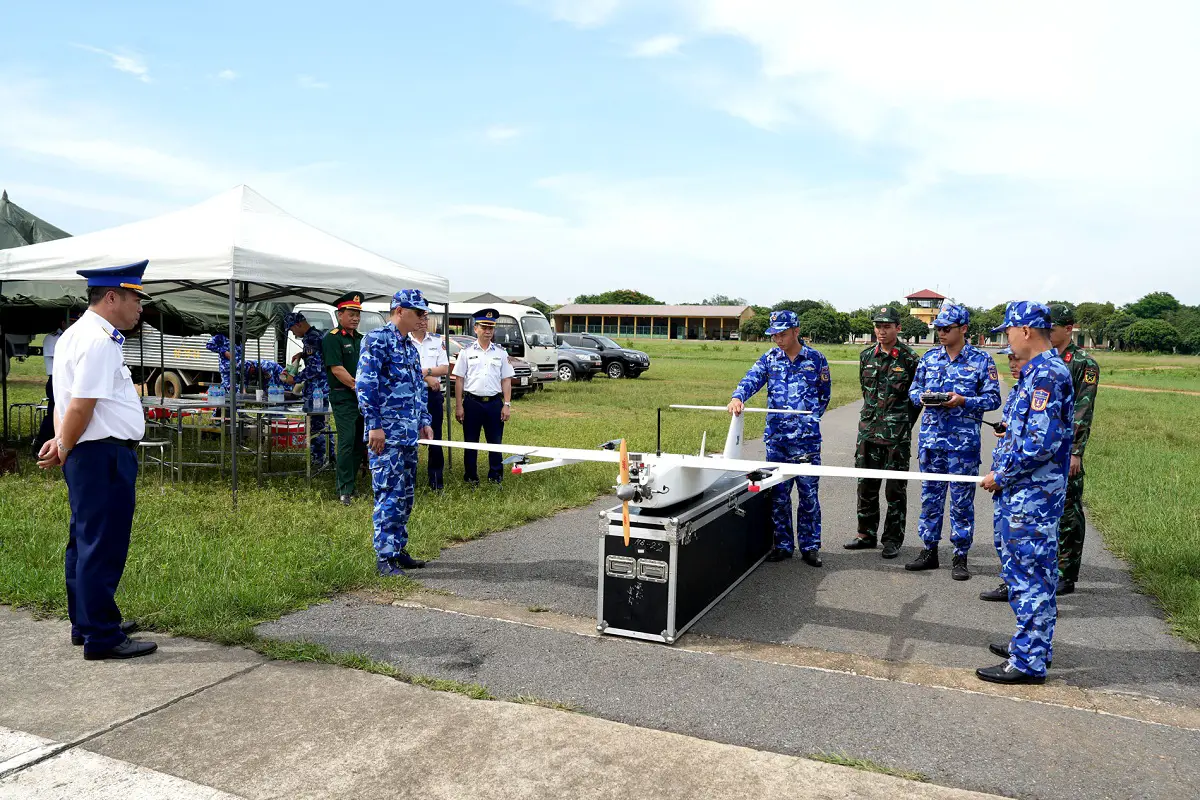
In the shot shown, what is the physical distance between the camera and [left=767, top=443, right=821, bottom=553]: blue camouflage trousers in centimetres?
Result: 630

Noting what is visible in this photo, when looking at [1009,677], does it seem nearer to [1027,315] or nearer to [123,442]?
[1027,315]

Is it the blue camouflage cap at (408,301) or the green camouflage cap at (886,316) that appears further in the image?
the green camouflage cap at (886,316)

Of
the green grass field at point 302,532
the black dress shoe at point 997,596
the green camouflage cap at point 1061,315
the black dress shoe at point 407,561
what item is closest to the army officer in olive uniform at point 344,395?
the green grass field at point 302,532

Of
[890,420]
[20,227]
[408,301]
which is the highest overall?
[20,227]

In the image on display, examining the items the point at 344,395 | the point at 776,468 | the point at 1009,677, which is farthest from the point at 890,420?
the point at 344,395

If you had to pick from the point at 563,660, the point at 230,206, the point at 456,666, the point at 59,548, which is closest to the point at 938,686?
the point at 563,660

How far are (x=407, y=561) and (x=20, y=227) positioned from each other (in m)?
8.97

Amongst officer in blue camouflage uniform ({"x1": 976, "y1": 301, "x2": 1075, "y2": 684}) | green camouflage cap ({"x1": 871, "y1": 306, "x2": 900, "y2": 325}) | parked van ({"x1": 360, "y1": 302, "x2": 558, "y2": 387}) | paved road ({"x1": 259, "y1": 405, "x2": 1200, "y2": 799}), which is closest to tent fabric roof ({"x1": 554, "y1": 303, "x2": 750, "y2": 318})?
parked van ({"x1": 360, "y1": 302, "x2": 558, "y2": 387})

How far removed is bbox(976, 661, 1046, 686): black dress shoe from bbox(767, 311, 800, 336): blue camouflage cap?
2.96 meters

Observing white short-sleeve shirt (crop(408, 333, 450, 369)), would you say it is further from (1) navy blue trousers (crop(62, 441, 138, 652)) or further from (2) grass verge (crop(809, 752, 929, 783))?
(2) grass verge (crop(809, 752, 929, 783))

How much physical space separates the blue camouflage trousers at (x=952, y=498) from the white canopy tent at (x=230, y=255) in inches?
220

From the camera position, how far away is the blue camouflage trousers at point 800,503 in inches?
248

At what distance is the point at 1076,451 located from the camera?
546 cm

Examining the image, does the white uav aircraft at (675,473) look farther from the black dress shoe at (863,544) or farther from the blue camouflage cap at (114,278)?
the blue camouflage cap at (114,278)
